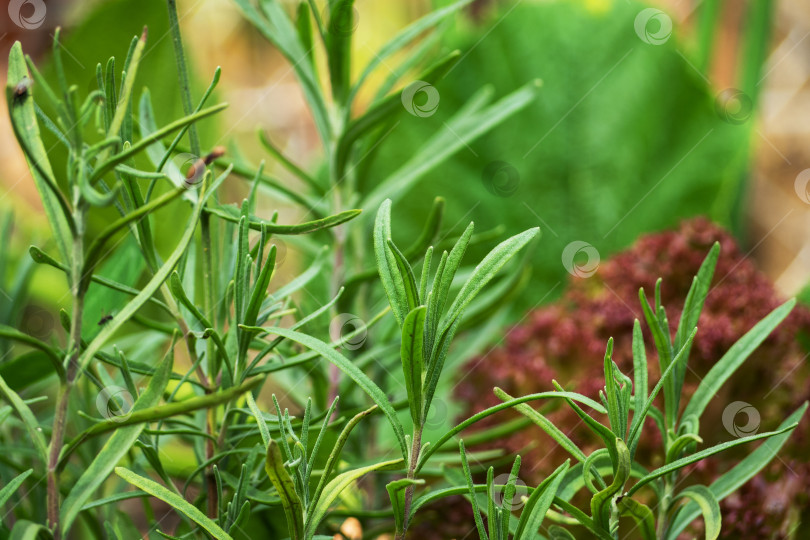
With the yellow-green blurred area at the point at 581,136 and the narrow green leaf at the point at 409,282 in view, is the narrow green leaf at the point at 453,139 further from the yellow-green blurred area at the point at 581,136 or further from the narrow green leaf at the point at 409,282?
the yellow-green blurred area at the point at 581,136

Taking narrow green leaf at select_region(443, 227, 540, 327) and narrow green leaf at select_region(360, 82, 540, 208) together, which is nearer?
narrow green leaf at select_region(443, 227, 540, 327)

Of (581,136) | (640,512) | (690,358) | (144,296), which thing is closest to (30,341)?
(144,296)

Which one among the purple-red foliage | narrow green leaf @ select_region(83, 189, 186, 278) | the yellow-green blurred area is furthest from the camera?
the yellow-green blurred area

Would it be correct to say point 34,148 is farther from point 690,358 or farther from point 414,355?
point 690,358

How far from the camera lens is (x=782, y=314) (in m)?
0.23

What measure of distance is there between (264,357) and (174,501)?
2.7 inches

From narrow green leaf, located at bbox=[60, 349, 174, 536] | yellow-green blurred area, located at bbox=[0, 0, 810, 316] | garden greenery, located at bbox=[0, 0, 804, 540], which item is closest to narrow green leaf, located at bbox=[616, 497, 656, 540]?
garden greenery, located at bbox=[0, 0, 804, 540]

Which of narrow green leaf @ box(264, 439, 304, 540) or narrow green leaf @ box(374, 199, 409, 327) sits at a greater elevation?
narrow green leaf @ box(374, 199, 409, 327)

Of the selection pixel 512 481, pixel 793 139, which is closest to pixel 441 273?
pixel 512 481

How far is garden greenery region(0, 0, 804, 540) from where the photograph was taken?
172 millimetres

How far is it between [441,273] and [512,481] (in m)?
0.05

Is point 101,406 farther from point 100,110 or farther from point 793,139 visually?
point 793,139

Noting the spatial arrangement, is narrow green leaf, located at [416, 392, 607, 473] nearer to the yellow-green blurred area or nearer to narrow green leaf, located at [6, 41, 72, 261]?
narrow green leaf, located at [6, 41, 72, 261]

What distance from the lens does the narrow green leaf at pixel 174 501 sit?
18 centimetres
